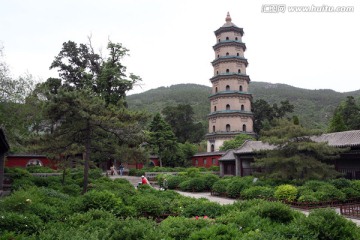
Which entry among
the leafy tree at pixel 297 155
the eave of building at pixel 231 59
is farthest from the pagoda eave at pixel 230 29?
the leafy tree at pixel 297 155

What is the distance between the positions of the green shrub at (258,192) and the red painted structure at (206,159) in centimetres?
2154

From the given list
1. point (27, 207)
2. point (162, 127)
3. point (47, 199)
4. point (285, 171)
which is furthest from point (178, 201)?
point (162, 127)

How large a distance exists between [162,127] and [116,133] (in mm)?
26345

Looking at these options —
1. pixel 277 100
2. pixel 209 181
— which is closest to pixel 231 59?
pixel 209 181

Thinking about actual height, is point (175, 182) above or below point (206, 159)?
below

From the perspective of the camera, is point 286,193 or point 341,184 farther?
point 341,184

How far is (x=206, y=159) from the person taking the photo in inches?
1709

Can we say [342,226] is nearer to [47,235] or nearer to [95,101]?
[47,235]

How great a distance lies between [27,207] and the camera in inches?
353

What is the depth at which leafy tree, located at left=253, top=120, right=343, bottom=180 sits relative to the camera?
18359mm

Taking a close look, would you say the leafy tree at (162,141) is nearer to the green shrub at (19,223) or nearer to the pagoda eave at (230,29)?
the pagoda eave at (230,29)

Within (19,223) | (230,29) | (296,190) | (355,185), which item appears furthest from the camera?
(230,29)

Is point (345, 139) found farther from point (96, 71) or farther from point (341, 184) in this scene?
point (96, 71)

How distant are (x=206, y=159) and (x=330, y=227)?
3677 cm
